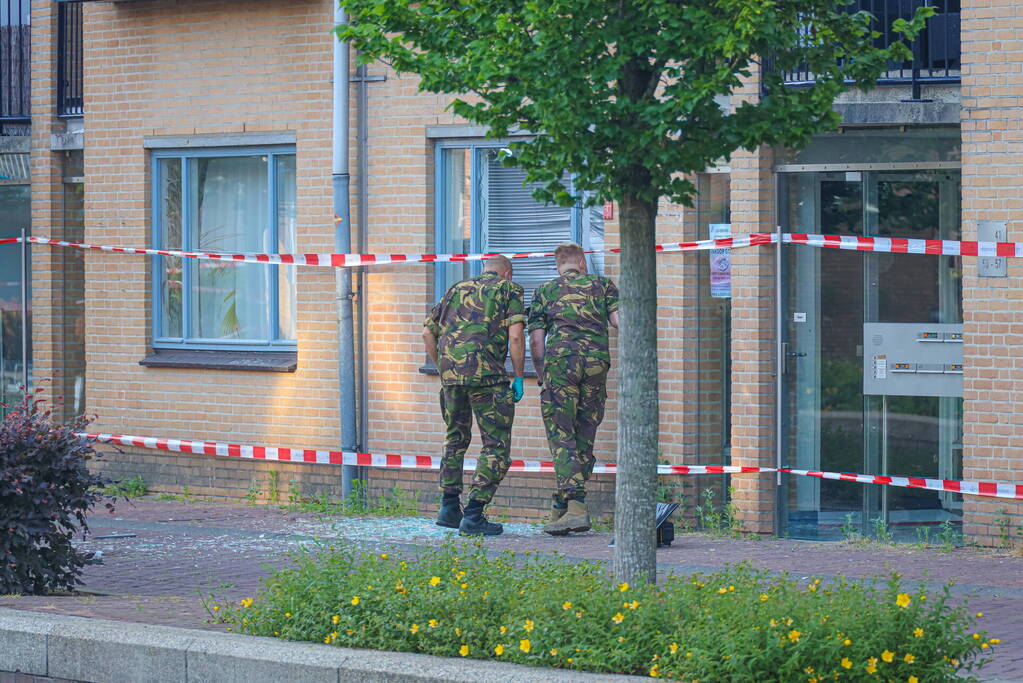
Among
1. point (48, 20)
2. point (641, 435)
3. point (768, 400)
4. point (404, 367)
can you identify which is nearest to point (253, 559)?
point (404, 367)

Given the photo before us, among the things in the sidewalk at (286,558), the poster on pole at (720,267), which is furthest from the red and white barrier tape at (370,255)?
the sidewalk at (286,558)

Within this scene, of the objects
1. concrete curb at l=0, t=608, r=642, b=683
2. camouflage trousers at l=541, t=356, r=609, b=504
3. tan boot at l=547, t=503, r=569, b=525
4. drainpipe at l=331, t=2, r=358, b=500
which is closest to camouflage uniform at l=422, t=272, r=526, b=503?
camouflage trousers at l=541, t=356, r=609, b=504

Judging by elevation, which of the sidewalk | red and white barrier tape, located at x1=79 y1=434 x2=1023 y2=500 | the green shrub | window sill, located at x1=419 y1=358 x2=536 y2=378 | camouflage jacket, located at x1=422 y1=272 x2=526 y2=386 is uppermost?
camouflage jacket, located at x1=422 y1=272 x2=526 y2=386

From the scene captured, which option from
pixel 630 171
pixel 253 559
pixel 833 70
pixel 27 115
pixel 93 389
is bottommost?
pixel 253 559

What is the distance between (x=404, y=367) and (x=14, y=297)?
5889mm

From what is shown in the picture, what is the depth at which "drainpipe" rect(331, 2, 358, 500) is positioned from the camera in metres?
13.0

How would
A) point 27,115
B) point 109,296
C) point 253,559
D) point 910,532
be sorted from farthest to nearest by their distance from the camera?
1. point 27,115
2. point 109,296
3. point 910,532
4. point 253,559

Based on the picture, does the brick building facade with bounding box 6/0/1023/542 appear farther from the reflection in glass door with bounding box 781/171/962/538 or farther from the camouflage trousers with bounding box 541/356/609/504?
the camouflage trousers with bounding box 541/356/609/504

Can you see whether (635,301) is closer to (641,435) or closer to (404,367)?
(641,435)

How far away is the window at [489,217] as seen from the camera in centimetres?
1263

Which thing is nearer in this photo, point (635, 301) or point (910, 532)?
point (635, 301)

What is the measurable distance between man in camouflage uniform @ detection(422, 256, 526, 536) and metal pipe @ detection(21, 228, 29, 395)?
16.3ft

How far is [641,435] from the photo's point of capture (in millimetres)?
6801

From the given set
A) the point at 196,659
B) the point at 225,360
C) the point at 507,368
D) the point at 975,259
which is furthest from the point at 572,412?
the point at 196,659
